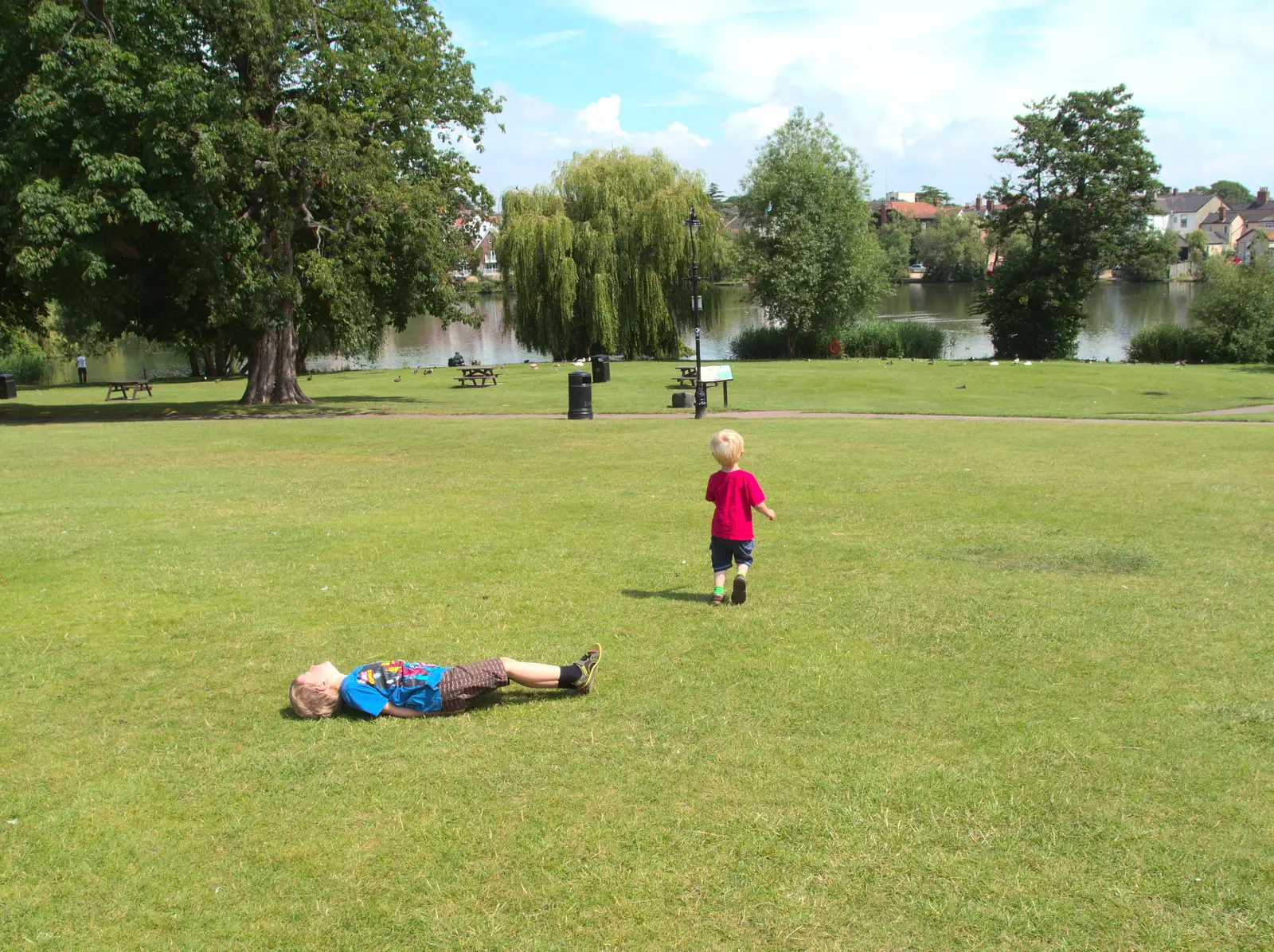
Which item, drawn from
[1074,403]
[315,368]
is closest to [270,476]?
[1074,403]

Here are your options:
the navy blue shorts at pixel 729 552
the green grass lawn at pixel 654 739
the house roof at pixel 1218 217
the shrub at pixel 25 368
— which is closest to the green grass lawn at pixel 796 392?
the shrub at pixel 25 368

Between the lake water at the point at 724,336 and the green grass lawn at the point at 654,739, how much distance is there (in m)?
37.4

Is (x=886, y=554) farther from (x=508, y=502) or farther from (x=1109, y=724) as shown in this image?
(x=508, y=502)

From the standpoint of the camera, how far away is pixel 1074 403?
3058cm

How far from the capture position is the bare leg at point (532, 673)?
232 inches

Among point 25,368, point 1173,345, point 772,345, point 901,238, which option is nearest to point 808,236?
point 772,345

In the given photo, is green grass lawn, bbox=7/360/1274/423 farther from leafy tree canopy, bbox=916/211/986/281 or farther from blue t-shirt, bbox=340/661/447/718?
leafy tree canopy, bbox=916/211/986/281

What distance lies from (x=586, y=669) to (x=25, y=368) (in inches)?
2332

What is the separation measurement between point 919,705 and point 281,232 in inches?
987

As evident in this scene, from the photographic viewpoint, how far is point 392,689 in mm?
5867

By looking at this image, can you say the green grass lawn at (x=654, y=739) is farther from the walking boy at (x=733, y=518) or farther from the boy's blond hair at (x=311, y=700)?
the walking boy at (x=733, y=518)

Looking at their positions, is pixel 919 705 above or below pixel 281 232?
below

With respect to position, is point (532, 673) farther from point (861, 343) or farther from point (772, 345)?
point (772, 345)

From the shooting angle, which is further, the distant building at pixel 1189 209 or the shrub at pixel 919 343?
the distant building at pixel 1189 209
